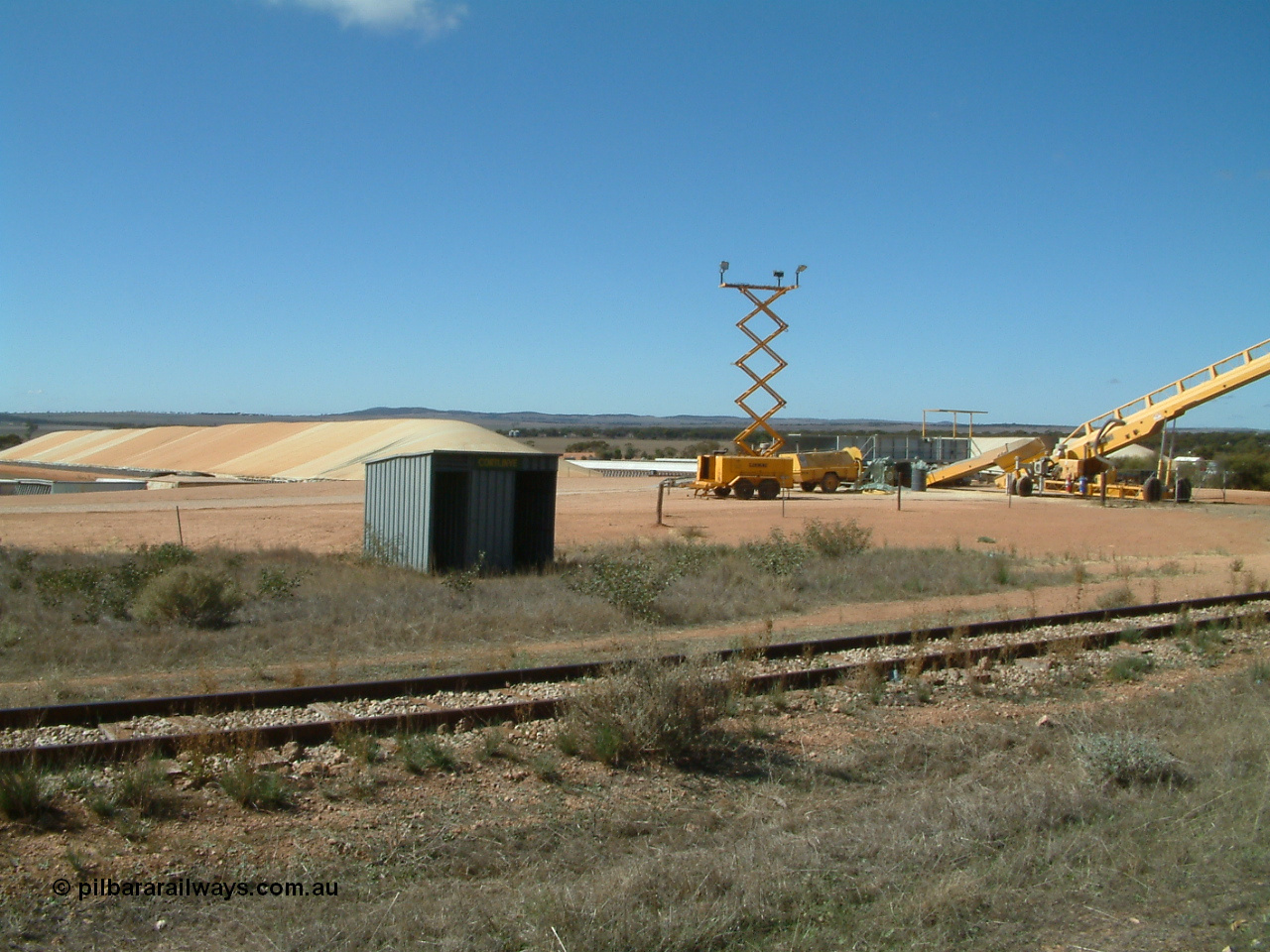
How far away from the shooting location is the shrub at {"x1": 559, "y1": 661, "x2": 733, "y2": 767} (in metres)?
7.96

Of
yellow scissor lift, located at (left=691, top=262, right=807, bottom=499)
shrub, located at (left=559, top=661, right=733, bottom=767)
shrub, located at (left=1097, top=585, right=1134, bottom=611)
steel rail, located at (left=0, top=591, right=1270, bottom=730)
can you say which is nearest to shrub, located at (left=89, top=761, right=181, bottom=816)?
steel rail, located at (left=0, top=591, right=1270, bottom=730)

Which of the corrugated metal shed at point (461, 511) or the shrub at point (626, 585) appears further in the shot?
the corrugated metal shed at point (461, 511)

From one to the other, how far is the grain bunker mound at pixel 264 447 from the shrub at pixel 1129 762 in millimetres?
54035

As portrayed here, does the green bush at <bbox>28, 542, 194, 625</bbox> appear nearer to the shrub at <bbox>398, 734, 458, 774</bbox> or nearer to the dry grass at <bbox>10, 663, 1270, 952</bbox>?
the shrub at <bbox>398, 734, 458, 774</bbox>

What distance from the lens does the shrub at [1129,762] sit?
705cm

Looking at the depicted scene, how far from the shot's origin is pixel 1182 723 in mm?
8969

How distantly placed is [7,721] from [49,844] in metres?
3.15

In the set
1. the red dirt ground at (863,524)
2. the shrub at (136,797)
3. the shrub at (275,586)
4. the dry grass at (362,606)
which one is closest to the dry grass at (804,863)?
the shrub at (136,797)

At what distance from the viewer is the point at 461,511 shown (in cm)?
1986

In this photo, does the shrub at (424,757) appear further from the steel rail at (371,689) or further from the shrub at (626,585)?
the shrub at (626,585)

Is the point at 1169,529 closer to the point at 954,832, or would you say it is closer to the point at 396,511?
the point at 396,511

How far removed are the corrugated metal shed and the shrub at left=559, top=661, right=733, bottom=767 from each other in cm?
999

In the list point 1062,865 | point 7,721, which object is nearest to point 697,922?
point 1062,865

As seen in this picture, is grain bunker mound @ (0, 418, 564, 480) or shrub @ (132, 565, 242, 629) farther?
grain bunker mound @ (0, 418, 564, 480)
